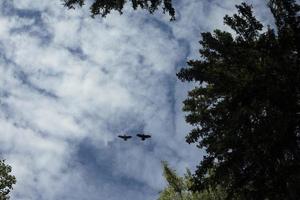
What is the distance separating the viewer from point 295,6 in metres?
14.5

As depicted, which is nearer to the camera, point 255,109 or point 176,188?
point 255,109

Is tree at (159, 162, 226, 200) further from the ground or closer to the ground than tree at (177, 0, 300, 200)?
further from the ground

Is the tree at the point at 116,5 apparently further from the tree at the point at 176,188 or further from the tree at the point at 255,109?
the tree at the point at 176,188

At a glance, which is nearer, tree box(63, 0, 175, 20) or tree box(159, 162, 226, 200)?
tree box(63, 0, 175, 20)

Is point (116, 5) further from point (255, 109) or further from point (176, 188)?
point (176, 188)

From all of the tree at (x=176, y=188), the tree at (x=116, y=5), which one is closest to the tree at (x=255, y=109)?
the tree at (x=116, y=5)

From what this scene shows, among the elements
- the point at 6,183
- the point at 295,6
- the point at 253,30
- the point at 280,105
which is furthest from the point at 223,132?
the point at 6,183

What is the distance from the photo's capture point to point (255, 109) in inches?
524

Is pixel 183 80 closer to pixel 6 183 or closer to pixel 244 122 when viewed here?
pixel 244 122

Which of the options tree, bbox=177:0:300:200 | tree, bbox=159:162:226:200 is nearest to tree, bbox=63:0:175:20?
tree, bbox=177:0:300:200

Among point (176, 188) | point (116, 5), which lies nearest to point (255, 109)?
point (116, 5)

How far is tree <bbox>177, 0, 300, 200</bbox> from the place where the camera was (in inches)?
519

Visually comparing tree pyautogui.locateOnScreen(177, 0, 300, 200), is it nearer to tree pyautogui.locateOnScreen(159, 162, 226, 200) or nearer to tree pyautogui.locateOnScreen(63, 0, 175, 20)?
tree pyautogui.locateOnScreen(63, 0, 175, 20)

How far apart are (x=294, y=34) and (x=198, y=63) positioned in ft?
11.1
